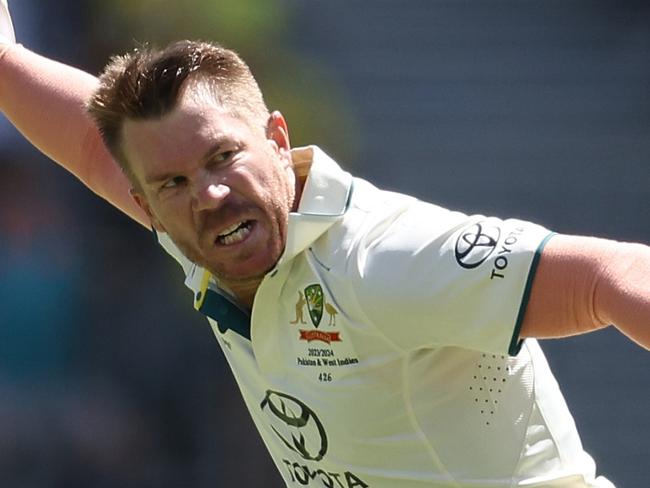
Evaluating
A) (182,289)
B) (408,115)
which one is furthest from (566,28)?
(182,289)

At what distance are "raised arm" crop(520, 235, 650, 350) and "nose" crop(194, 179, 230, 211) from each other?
2.00 feet

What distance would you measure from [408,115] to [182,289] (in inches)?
43.9

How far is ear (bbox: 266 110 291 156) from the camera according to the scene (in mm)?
2645

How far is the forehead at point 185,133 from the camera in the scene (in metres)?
2.49

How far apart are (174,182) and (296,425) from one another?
0.52 m

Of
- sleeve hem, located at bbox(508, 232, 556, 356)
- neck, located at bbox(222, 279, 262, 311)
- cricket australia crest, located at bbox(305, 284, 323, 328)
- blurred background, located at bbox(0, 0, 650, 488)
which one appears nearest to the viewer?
sleeve hem, located at bbox(508, 232, 556, 356)

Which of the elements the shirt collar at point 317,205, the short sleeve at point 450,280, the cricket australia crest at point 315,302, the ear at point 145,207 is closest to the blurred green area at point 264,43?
the ear at point 145,207

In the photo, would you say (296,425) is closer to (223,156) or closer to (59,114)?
(223,156)

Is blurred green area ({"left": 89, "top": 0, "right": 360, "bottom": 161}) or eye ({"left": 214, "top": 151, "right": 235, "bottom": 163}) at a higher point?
eye ({"left": 214, "top": 151, "right": 235, "bottom": 163})

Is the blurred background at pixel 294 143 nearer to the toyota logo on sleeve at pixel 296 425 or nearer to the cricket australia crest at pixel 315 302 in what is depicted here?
the toyota logo on sleeve at pixel 296 425

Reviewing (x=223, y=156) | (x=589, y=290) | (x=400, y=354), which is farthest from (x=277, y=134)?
(x=589, y=290)

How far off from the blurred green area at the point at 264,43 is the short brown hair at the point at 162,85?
2.52m

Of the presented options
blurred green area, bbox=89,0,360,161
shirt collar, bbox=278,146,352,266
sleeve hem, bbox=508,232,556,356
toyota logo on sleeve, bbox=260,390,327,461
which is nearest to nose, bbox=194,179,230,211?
shirt collar, bbox=278,146,352,266

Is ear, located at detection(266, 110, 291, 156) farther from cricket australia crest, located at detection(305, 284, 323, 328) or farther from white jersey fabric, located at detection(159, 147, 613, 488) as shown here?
cricket australia crest, located at detection(305, 284, 323, 328)
